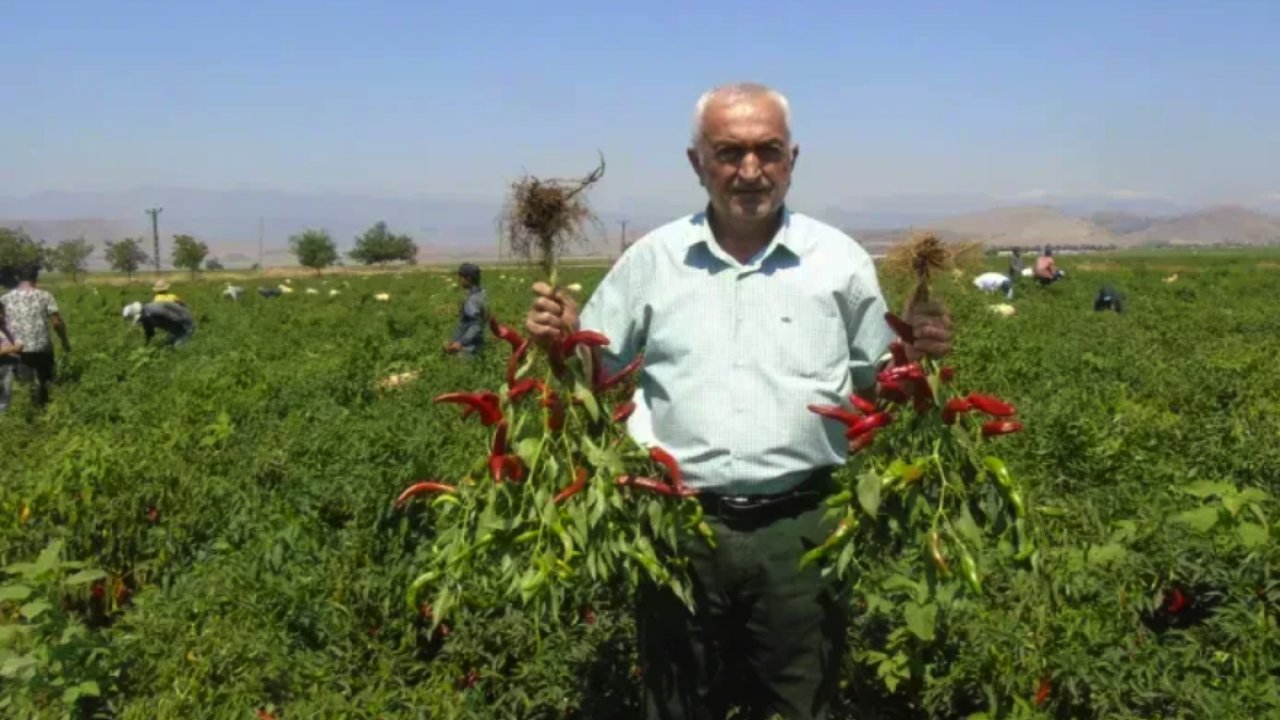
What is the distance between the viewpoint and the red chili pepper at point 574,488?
10.2ft

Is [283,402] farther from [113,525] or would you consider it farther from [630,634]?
[630,634]

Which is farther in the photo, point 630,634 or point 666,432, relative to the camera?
point 630,634

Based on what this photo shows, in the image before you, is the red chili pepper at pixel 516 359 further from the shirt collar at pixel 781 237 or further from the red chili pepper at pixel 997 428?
the red chili pepper at pixel 997 428

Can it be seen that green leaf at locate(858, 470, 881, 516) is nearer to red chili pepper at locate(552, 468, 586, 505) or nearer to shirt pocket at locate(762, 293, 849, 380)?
shirt pocket at locate(762, 293, 849, 380)

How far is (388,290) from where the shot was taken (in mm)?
36625

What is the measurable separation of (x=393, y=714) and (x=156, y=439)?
12.6 feet

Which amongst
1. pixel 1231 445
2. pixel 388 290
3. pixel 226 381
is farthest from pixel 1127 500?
pixel 388 290

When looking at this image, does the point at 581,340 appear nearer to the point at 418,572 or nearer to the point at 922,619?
the point at 922,619

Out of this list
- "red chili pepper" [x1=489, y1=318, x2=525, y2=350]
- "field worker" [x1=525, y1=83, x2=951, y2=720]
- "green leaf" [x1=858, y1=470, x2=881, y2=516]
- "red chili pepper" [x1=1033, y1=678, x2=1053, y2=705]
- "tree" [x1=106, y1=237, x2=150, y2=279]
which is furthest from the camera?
"tree" [x1=106, y1=237, x2=150, y2=279]

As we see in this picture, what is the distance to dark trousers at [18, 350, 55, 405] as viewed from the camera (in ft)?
39.0

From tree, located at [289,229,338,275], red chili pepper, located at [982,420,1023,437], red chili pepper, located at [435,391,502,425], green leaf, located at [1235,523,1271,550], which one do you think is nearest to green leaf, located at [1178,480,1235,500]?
green leaf, located at [1235,523,1271,550]

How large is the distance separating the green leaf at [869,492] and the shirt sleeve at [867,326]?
40 centimetres

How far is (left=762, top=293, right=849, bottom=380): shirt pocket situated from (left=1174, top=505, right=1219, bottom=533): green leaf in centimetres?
228

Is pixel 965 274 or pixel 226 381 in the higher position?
pixel 965 274
